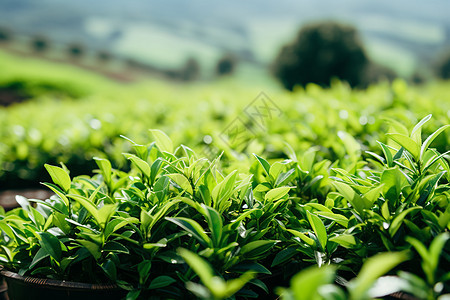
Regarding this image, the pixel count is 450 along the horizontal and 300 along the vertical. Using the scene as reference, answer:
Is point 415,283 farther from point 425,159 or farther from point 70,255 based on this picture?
point 70,255

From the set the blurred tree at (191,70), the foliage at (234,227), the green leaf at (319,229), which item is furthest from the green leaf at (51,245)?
the blurred tree at (191,70)

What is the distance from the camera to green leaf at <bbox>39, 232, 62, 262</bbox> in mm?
1406

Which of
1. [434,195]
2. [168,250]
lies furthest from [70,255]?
[434,195]

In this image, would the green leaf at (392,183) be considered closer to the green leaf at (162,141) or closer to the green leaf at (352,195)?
the green leaf at (352,195)

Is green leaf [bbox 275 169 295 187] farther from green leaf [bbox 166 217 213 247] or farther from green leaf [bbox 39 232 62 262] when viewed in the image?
green leaf [bbox 39 232 62 262]

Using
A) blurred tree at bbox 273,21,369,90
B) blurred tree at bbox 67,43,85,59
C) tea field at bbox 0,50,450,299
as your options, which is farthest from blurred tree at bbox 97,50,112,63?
tea field at bbox 0,50,450,299

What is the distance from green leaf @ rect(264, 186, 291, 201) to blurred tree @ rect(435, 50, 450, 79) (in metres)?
29.2

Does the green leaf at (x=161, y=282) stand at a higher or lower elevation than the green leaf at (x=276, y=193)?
lower

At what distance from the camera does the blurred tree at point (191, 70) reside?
3272 centimetres

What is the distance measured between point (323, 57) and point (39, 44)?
2265cm

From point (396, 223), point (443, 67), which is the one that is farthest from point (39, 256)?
point (443, 67)

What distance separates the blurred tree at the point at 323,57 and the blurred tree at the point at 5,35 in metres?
22.5

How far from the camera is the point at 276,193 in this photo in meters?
1.44

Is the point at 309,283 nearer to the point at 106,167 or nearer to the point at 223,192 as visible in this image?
the point at 223,192
